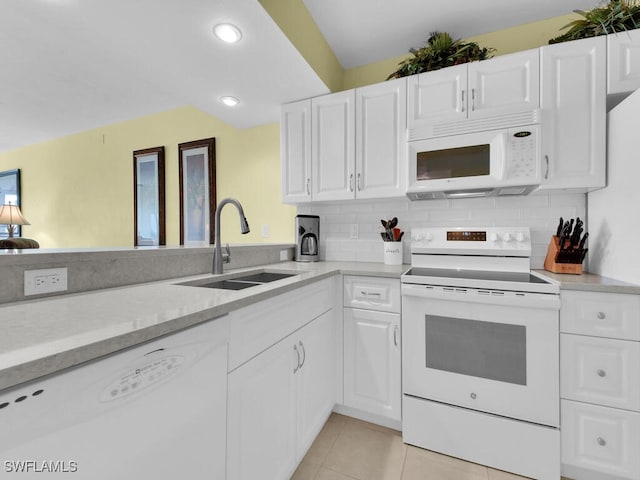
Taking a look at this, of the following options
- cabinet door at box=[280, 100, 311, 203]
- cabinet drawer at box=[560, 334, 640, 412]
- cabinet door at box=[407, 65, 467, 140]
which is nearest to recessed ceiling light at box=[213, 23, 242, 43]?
cabinet door at box=[280, 100, 311, 203]

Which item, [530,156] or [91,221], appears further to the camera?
[91,221]

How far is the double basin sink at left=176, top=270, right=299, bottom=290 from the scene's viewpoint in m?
1.43

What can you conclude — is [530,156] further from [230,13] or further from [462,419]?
[230,13]

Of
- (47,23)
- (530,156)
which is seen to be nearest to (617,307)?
(530,156)

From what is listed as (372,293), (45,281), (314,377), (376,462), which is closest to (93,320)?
(45,281)

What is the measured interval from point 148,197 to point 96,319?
10.5 feet

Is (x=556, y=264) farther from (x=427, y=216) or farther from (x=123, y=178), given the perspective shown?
(x=123, y=178)

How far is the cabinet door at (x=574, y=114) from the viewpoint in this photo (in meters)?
1.57

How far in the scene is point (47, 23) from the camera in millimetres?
1659

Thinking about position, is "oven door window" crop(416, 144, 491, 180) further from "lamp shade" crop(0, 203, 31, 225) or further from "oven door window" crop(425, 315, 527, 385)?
"lamp shade" crop(0, 203, 31, 225)

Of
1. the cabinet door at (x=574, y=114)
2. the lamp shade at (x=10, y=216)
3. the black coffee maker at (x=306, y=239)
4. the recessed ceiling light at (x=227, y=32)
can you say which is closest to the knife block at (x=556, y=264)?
the cabinet door at (x=574, y=114)

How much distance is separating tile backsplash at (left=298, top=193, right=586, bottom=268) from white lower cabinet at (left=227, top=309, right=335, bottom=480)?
87 centimetres

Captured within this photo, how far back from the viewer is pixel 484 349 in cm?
144

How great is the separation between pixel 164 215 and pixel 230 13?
2532 millimetres
